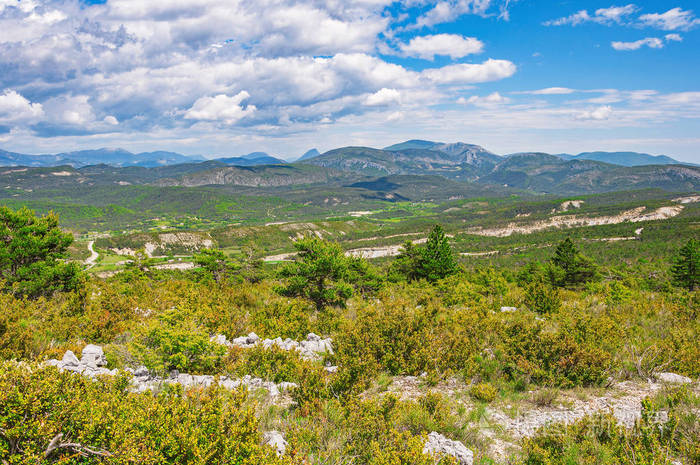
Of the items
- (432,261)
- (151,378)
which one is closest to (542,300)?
(432,261)

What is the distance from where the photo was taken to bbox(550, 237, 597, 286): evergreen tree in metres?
32.7

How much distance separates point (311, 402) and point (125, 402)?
10.3 feet

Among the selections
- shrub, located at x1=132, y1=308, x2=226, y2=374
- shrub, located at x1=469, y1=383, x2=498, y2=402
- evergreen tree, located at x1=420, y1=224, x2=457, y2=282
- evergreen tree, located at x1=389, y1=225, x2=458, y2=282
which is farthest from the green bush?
evergreen tree, located at x1=420, y1=224, x2=457, y2=282

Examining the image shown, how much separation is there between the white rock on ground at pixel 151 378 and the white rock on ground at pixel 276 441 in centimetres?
152

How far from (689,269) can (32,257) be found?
56388 mm

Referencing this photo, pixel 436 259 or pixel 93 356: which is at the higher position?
pixel 93 356

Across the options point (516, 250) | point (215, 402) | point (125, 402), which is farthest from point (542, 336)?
point (516, 250)

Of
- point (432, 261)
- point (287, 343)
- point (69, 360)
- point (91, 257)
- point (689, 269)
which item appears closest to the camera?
point (69, 360)

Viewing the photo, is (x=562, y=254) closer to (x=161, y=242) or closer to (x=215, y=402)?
(x=215, y=402)

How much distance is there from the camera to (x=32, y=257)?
18.2 metres

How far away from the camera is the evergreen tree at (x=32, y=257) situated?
1683 centimetres

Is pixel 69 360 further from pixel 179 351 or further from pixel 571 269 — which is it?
pixel 571 269

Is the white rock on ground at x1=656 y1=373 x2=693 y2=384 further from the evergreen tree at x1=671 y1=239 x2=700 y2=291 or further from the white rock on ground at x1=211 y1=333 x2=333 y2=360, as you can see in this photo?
the evergreen tree at x1=671 y1=239 x2=700 y2=291

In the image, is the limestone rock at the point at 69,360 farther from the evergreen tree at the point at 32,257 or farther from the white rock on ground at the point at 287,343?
the evergreen tree at the point at 32,257
